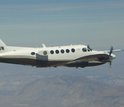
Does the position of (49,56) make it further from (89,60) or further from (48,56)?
(89,60)

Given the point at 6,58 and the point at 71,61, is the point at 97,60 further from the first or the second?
the point at 6,58

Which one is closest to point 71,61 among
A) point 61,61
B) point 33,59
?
point 61,61

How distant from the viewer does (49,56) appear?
9525cm

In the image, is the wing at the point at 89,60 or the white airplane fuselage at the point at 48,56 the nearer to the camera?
the white airplane fuselage at the point at 48,56

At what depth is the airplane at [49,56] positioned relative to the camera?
94.7 metres

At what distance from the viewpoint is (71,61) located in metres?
98.0

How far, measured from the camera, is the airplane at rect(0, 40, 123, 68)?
94.7 m

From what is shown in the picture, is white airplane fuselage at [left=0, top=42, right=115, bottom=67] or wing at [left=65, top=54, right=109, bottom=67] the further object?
wing at [left=65, top=54, right=109, bottom=67]

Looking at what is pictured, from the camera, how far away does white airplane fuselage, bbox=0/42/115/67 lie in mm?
94688

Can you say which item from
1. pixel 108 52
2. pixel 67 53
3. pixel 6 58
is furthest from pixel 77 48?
pixel 6 58

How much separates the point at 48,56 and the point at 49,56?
285 mm

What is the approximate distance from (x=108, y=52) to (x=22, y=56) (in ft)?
80.6

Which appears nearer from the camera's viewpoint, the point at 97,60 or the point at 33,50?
the point at 33,50

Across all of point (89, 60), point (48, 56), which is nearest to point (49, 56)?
point (48, 56)
